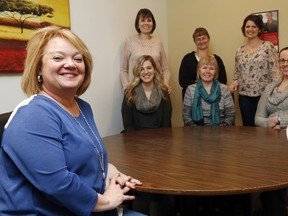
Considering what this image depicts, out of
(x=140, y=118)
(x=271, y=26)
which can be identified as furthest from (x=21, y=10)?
(x=271, y=26)

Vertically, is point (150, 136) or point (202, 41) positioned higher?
point (202, 41)

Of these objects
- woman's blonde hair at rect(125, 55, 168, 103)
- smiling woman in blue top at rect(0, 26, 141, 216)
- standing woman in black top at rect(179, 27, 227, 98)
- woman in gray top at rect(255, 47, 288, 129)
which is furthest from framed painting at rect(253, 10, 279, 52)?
smiling woman in blue top at rect(0, 26, 141, 216)

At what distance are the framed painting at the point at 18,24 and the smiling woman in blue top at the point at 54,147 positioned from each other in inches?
58.2

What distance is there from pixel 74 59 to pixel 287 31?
9.78 feet

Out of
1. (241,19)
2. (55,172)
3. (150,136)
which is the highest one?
(241,19)

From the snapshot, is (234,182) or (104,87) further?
(104,87)

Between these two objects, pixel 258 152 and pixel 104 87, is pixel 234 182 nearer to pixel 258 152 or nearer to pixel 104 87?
pixel 258 152

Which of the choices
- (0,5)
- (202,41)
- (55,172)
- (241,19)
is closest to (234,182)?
(55,172)

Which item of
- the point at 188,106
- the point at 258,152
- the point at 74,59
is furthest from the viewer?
the point at 188,106

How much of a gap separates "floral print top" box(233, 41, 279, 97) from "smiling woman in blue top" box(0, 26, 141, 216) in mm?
2377

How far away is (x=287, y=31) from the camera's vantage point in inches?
134

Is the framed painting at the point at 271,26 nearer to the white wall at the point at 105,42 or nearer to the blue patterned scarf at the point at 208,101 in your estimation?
the blue patterned scarf at the point at 208,101

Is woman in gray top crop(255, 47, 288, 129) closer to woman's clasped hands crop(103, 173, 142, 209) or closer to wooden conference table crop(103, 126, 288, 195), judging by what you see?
wooden conference table crop(103, 126, 288, 195)

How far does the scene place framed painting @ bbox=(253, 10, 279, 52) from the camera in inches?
136
